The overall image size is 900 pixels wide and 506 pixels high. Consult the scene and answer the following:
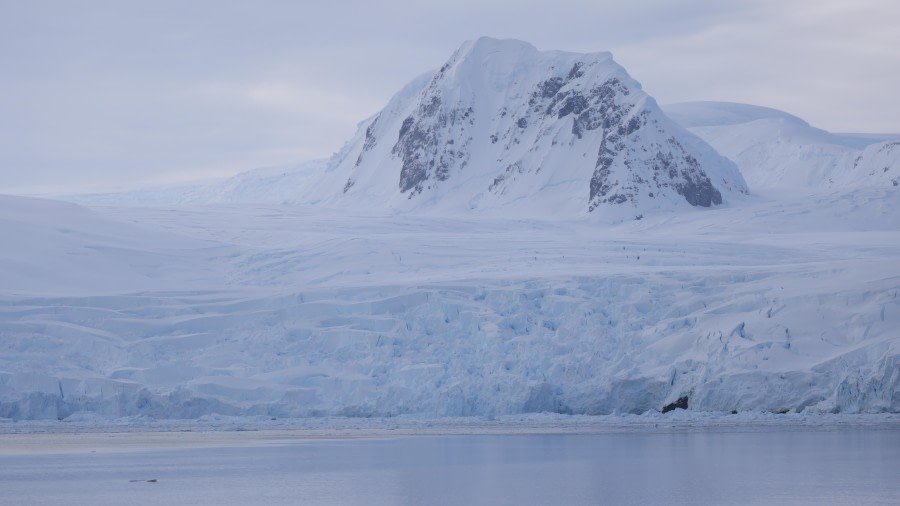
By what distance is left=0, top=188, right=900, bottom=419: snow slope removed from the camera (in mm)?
24875

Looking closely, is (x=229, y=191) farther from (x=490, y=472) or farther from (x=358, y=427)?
(x=490, y=472)

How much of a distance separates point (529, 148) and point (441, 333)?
39.8m

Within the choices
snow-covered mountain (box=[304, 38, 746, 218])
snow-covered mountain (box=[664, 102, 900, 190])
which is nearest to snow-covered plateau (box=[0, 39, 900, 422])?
snow-covered mountain (box=[304, 38, 746, 218])

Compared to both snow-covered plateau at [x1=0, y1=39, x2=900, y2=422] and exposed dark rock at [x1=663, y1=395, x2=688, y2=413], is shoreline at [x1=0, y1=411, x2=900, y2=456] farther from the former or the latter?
snow-covered plateau at [x1=0, y1=39, x2=900, y2=422]

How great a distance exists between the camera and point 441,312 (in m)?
29.0

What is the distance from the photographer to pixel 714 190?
61.2 metres

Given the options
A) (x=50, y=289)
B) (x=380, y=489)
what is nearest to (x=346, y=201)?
(x=50, y=289)

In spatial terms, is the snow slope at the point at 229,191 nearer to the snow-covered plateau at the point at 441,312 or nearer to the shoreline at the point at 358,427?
the snow-covered plateau at the point at 441,312

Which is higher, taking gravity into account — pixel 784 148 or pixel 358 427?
pixel 784 148

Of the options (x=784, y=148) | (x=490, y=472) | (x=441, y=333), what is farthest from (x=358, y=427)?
(x=784, y=148)

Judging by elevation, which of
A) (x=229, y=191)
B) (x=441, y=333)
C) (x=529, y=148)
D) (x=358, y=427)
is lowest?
(x=358, y=427)

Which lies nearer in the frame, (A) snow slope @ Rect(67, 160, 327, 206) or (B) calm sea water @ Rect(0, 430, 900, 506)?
(B) calm sea water @ Rect(0, 430, 900, 506)

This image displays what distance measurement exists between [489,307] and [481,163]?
1596 inches

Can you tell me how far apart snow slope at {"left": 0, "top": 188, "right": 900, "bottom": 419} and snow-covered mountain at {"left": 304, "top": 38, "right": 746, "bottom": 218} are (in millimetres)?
22083
